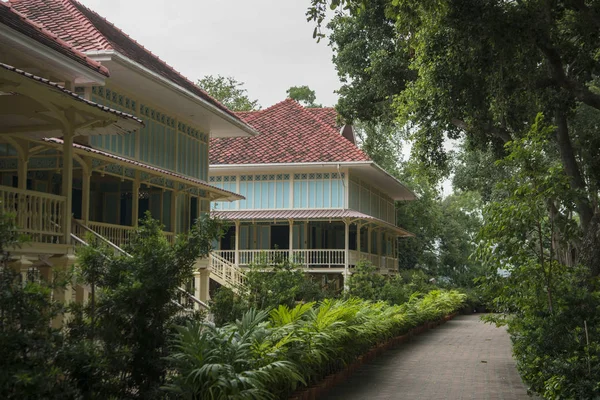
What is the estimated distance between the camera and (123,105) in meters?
19.5

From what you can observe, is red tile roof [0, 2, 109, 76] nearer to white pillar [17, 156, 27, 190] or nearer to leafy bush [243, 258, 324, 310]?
white pillar [17, 156, 27, 190]

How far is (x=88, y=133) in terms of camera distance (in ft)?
47.0

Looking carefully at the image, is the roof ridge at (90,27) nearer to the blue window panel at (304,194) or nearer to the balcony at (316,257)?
the balcony at (316,257)

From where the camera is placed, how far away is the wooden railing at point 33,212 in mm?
12211

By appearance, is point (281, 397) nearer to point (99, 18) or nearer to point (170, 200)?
point (170, 200)

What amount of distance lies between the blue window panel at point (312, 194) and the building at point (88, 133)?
25.1ft

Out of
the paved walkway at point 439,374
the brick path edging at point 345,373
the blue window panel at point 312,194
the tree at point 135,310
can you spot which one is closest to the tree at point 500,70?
the paved walkway at point 439,374

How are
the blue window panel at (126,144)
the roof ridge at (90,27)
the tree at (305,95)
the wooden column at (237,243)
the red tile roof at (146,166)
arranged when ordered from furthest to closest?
the tree at (305,95)
the wooden column at (237,243)
the blue window panel at (126,144)
the roof ridge at (90,27)
the red tile roof at (146,166)

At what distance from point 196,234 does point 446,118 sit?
11.3 meters

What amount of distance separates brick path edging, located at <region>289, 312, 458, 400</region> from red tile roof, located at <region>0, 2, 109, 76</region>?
6.87 m

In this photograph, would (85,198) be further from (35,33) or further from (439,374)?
(439,374)

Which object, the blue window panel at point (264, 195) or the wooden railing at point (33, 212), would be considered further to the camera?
the blue window panel at point (264, 195)

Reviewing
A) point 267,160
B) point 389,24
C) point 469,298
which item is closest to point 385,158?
point 469,298

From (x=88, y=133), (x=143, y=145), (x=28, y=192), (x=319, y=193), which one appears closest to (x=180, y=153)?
(x=143, y=145)
